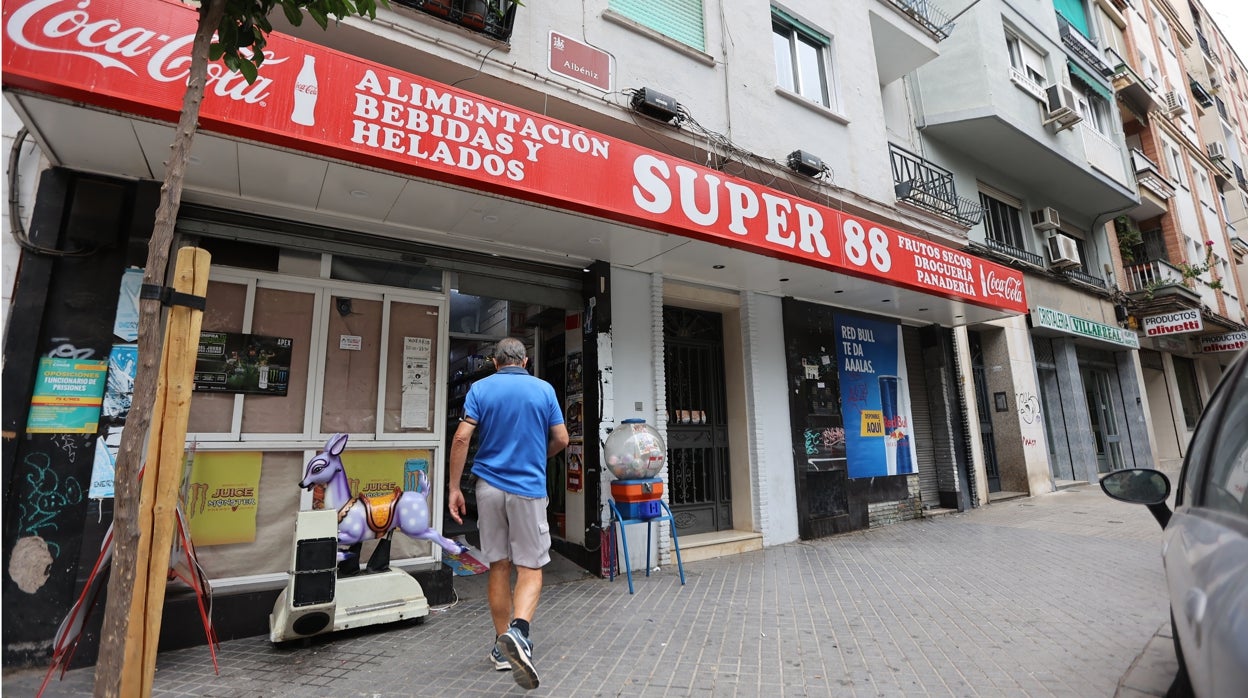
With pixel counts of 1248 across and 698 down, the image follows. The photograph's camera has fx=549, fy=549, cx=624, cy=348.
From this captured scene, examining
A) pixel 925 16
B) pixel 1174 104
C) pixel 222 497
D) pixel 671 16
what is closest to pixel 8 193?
pixel 222 497

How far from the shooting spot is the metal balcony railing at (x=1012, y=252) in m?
11.2

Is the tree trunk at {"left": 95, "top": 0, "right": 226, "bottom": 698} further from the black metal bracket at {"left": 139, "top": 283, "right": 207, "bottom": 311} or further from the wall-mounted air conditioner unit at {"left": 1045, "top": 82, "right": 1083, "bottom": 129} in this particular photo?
the wall-mounted air conditioner unit at {"left": 1045, "top": 82, "right": 1083, "bottom": 129}

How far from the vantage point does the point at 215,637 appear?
3.99 metres

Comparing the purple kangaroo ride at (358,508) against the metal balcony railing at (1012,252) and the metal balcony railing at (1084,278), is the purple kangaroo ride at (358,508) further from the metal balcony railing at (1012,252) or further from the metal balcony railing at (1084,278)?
the metal balcony railing at (1084,278)

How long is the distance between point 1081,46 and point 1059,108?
15.2 ft

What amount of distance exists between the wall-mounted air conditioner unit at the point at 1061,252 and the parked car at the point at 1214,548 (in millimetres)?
12550

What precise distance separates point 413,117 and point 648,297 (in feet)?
11.4

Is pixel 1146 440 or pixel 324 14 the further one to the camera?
pixel 1146 440

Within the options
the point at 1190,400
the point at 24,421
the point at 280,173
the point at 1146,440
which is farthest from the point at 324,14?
the point at 1190,400

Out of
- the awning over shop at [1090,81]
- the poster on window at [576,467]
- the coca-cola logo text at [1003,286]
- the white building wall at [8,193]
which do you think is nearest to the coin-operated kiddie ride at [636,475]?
the poster on window at [576,467]

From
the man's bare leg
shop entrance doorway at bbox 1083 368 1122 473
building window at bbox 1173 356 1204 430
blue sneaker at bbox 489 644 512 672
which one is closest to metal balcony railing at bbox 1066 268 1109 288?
shop entrance doorway at bbox 1083 368 1122 473

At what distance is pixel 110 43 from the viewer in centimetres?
315

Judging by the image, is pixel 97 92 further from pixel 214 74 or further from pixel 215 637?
pixel 215 637

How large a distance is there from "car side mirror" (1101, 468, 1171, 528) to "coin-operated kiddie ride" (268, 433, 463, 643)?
417 centimetres
